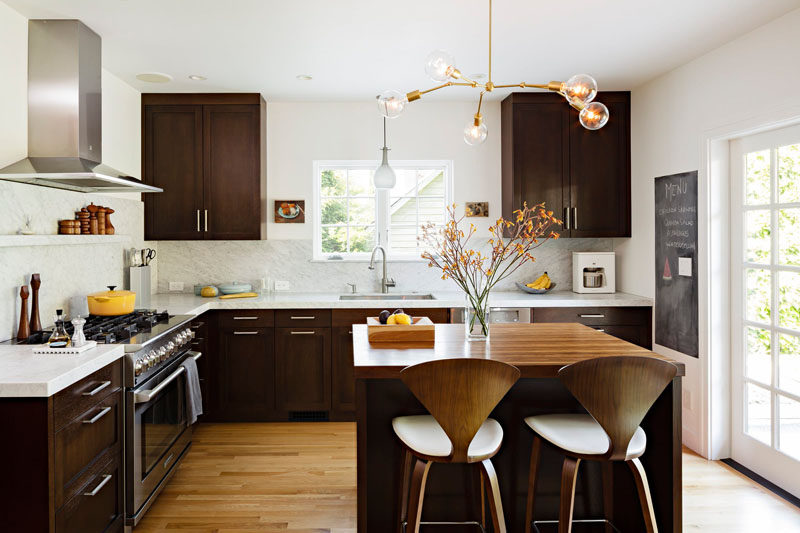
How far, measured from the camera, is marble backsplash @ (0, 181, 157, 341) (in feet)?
9.52

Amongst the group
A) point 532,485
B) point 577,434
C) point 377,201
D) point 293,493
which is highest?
point 377,201

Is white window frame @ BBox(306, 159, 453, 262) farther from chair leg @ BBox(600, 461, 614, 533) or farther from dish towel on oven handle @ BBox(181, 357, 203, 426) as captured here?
chair leg @ BBox(600, 461, 614, 533)

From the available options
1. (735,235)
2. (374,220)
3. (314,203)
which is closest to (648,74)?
(735,235)

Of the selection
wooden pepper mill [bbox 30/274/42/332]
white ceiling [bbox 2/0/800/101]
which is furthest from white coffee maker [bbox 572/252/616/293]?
wooden pepper mill [bbox 30/274/42/332]

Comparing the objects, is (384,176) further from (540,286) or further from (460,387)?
(460,387)

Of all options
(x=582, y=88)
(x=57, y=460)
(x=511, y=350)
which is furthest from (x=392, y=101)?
(x=57, y=460)

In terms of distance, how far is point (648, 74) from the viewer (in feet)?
13.8

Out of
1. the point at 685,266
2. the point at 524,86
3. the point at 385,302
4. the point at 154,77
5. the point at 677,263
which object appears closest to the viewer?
the point at 524,86

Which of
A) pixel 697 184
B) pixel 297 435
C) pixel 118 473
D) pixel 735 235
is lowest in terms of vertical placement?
pixel 297 435

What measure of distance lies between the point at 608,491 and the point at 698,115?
2.68 metres

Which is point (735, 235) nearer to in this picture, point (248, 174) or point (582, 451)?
point (582, 451)

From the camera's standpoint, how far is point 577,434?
7.08 feet

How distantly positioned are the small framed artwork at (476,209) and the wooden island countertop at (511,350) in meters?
2.12

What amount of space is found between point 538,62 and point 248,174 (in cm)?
248
